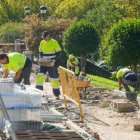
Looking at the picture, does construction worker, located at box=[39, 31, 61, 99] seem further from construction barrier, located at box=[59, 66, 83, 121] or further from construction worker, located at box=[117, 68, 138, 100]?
construction worker, located at box=[117, 68, 138, 100]

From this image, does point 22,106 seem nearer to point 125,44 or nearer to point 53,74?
point 53,74

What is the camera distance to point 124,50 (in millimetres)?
20141

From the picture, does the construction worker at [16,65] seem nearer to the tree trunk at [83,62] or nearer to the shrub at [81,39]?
the shrub at [81,39]

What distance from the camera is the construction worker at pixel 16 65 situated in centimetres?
1195

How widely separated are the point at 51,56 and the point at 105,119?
345 cm

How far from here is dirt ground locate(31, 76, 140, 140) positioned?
998cm

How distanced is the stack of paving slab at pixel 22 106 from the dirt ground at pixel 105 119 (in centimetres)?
119

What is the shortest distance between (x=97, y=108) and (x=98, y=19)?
2776 centimetres

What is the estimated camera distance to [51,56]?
48.6 feet

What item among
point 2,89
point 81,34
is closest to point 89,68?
point 81,34

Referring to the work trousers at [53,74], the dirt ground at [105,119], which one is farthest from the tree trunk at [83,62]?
the work trousers at [53,74]

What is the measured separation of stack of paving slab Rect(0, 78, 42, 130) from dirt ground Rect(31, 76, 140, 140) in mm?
1187

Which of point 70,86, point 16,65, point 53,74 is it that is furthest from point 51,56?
point 70,86

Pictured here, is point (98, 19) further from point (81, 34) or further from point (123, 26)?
point (123, 26)
